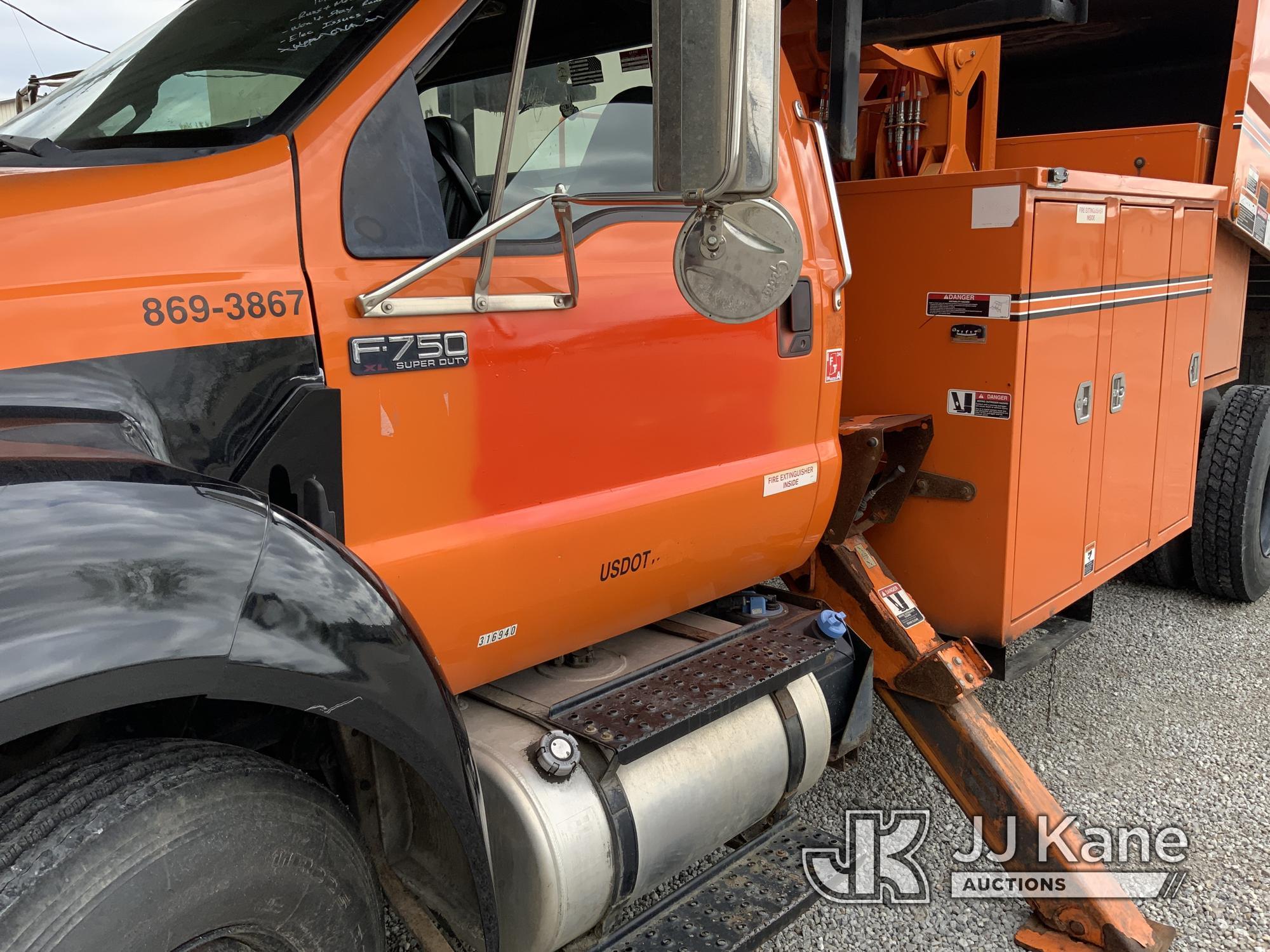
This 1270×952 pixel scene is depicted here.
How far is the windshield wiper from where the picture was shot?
175cm

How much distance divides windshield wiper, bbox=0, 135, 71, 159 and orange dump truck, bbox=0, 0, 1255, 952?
0.04 meters

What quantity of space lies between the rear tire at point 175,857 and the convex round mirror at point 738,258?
3.17ft

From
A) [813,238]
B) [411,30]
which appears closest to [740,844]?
[813,238]

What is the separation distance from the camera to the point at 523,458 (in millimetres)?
2018

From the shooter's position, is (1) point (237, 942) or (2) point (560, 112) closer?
(1) point (237, 942)

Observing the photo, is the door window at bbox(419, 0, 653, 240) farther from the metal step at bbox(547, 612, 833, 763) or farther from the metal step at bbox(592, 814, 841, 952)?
the metal step at bbox(592, 814, 841, 952)

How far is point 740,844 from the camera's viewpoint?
8.88 feet

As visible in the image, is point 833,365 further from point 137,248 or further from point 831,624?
point 137,248

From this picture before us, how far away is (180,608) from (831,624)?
180 cm

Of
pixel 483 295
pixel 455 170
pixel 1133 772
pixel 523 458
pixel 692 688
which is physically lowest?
pixel 1133 772

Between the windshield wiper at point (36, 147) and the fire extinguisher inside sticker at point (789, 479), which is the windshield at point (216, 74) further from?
the fire extinguisher inside sticker at point (789, 479)

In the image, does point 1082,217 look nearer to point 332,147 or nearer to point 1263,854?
point 1263,854

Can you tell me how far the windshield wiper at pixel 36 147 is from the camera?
1.75m

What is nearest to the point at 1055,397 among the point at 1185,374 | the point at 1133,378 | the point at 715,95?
the point at 1133,378
